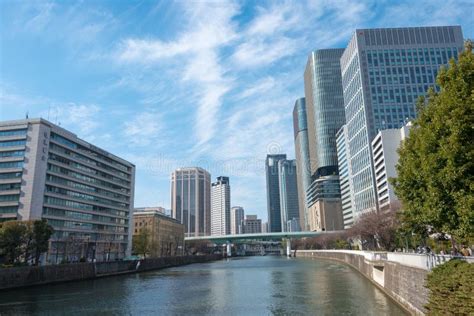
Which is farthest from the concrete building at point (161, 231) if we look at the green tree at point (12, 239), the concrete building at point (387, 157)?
the concrete building at point (387, 157)

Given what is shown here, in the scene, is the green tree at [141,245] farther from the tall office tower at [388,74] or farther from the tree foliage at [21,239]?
the tall office tower at [388,74]

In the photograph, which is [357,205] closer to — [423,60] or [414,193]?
[423,60]

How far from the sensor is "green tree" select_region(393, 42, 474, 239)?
17.5m

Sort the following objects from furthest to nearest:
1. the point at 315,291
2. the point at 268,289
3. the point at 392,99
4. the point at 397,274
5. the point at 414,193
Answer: the point at 392,99, the point at 268,289, the point at 315,291, the point at 397,274, the point at 414,193

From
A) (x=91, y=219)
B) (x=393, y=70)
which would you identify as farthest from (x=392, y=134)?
(x=91, y=219)

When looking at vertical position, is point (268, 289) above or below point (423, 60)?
below

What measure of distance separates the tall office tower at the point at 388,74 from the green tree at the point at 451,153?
12332cm

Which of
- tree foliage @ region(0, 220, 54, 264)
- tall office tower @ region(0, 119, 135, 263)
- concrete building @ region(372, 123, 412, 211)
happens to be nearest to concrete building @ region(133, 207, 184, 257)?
tall office tower @ region(0, 119, 135, 263)

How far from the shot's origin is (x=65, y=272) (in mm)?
65812

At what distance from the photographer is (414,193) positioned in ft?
78.6

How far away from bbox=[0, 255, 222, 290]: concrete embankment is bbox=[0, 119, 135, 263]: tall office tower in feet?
43.3

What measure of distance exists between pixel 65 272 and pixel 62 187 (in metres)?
39.9

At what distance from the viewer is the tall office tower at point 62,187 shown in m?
89.5

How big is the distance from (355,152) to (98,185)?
102 meters
